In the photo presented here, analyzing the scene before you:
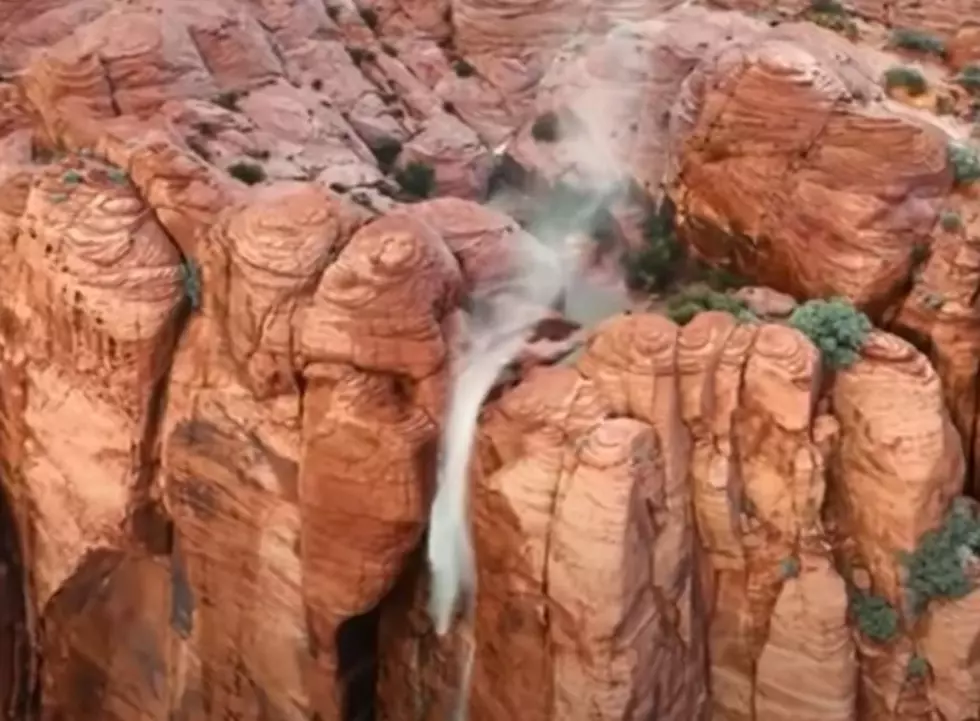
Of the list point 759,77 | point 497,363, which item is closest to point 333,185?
point 497,363

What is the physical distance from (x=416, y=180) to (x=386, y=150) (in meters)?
0.85

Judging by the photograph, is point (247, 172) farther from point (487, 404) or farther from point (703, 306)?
point (703, 306)

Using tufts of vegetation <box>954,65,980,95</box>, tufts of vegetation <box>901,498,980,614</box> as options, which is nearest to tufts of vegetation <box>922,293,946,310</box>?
tufts of vegetation <box>901,498,980,614</box>

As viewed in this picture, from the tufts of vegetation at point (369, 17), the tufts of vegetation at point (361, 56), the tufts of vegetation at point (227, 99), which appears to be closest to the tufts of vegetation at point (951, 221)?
the tufts of vegetation at point (227, 99)

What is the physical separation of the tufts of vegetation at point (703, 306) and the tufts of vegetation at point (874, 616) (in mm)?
2774

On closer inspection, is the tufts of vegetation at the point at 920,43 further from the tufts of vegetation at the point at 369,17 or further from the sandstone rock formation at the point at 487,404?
the tufts of vegetation at the point at 369,17

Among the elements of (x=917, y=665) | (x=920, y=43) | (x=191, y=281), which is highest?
(x=920, y=43)

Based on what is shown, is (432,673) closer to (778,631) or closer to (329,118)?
(778,631)

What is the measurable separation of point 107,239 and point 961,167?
28.0 feet

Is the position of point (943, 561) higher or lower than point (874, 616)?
higher

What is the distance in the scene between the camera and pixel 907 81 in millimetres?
13766

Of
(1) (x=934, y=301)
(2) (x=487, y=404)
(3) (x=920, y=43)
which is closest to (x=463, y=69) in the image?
(3) (x=920, y=43)

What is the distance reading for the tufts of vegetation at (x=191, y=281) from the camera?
42.4ft

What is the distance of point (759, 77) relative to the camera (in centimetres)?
1262
